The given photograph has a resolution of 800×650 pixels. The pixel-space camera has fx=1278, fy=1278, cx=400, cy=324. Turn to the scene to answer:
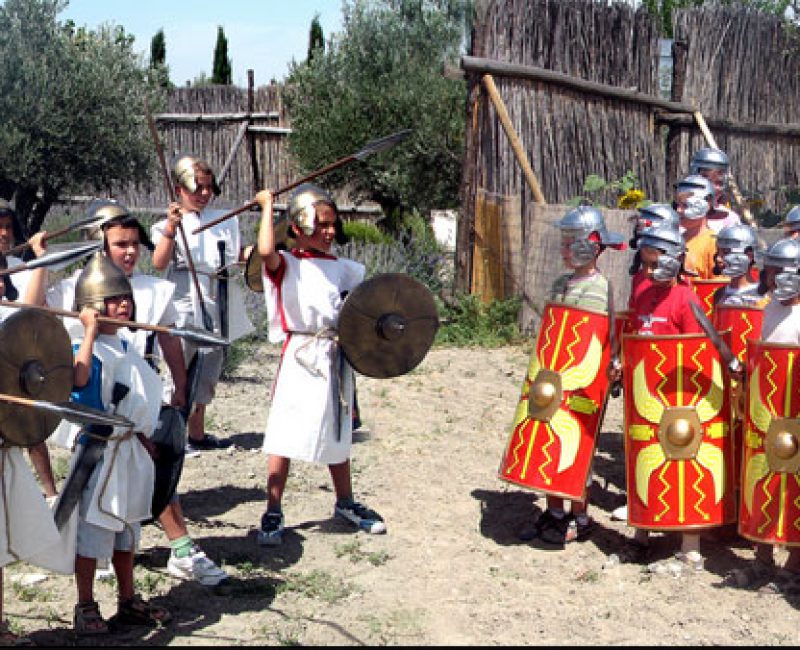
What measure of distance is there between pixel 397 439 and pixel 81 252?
3819 millimetres

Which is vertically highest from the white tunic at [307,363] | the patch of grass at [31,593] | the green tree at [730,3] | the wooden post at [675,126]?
the green tree at [730,3]

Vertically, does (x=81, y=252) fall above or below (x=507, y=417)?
above

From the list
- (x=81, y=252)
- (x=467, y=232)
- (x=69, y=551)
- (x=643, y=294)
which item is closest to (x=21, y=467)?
(x=69, y=551)

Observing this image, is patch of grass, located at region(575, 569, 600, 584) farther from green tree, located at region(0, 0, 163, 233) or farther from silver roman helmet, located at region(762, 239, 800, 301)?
green tree, located at region(0, 0, 163, 233)

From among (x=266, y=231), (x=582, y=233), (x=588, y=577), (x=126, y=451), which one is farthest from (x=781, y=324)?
(x=126, y=451)

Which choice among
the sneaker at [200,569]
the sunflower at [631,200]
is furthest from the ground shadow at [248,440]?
the sunflower at [631,200]

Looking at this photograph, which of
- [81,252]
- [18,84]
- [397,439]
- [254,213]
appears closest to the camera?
[81,252]

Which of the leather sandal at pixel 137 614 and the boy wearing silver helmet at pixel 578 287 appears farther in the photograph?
the boy wearing silver helmet at pixel 578 287

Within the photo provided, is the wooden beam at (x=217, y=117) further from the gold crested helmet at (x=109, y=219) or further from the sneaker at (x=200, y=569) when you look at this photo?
the sneaker at (x=200, y=569)

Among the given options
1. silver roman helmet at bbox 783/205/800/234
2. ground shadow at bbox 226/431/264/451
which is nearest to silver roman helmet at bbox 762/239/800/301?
silver roman helmet at bbox 783/205/800/234

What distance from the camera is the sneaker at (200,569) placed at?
5332 mm

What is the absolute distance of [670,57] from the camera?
12.6m

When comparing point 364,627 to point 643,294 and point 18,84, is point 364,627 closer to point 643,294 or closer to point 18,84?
point 643,294

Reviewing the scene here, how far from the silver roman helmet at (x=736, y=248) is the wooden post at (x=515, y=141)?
452cm
